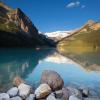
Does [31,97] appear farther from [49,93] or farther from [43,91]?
[49,93]

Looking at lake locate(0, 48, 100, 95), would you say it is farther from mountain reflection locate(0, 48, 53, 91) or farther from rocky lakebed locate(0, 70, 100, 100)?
rocky lakebed locate(0, 70, 100, 100)

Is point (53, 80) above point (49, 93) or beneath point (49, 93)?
above

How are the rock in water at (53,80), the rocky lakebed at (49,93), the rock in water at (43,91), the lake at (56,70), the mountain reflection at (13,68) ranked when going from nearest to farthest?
the rocky lakebed at (49,93) < the rock in water at (43,91) < the rock in water at (53,80) < the lake at (56,70) < the mountain reflection at (13,68)

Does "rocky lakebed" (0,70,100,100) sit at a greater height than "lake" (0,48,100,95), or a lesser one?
greater

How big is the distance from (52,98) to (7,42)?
540ft

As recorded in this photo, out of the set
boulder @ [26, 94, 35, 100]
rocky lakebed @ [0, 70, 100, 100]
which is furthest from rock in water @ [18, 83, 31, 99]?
boulder @ [26, 94, 35, 100]

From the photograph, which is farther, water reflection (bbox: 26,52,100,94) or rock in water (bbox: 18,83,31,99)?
water reflection (bbox: 26,52,100,94)

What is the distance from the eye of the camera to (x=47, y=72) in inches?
861

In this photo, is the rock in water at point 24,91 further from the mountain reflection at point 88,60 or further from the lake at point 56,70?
the mountain reflection at point 88,60

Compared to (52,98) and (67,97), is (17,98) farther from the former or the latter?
(67,97)

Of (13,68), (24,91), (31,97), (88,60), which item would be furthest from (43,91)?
(88,60)

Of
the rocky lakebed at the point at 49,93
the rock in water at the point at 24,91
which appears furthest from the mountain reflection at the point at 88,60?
the rock in water at the point at 24,91

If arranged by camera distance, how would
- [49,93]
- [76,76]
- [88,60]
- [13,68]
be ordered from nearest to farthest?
1. [49,93]
2. [76,76]
3. [13,68]
4. [88,60]

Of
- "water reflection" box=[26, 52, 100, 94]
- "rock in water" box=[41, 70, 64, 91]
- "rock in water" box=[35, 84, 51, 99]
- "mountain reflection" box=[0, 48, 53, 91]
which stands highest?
"rock in water" box=[41, 70, 64, 91]
